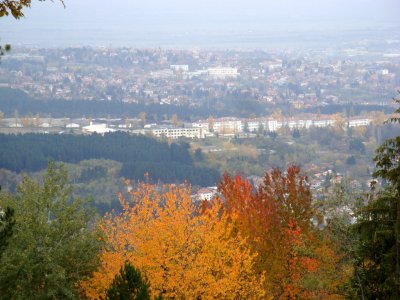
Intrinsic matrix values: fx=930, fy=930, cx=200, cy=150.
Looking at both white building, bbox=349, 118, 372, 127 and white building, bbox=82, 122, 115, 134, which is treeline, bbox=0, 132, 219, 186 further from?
white building, bbox=349, 118, 372, 127

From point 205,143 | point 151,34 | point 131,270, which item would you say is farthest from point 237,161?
point 151,34

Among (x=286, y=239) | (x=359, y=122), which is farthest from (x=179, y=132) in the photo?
(x=286, y=239)

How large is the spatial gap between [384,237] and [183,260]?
13.2 ft

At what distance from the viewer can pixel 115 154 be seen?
202 feet

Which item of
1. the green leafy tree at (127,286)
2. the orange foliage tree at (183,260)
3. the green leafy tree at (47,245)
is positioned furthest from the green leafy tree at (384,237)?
the green leafy tree at (47,245)

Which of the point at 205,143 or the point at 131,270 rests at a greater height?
the point at 131,270

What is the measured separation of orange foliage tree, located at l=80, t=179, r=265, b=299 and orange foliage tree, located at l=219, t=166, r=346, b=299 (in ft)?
1.66

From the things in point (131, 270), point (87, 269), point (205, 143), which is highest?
point (131, 270)

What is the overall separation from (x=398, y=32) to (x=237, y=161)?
350 ft

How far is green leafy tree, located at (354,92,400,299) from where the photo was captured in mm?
10859

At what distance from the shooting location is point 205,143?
238 ft

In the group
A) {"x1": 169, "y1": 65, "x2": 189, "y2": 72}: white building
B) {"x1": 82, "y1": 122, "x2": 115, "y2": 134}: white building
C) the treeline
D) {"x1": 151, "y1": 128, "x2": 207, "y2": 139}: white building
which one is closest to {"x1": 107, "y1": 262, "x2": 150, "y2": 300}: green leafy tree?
the treeline

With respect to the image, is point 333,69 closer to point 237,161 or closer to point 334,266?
point 237,161

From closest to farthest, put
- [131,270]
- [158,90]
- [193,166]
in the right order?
[131,270] → [193,166] → [158,90]
